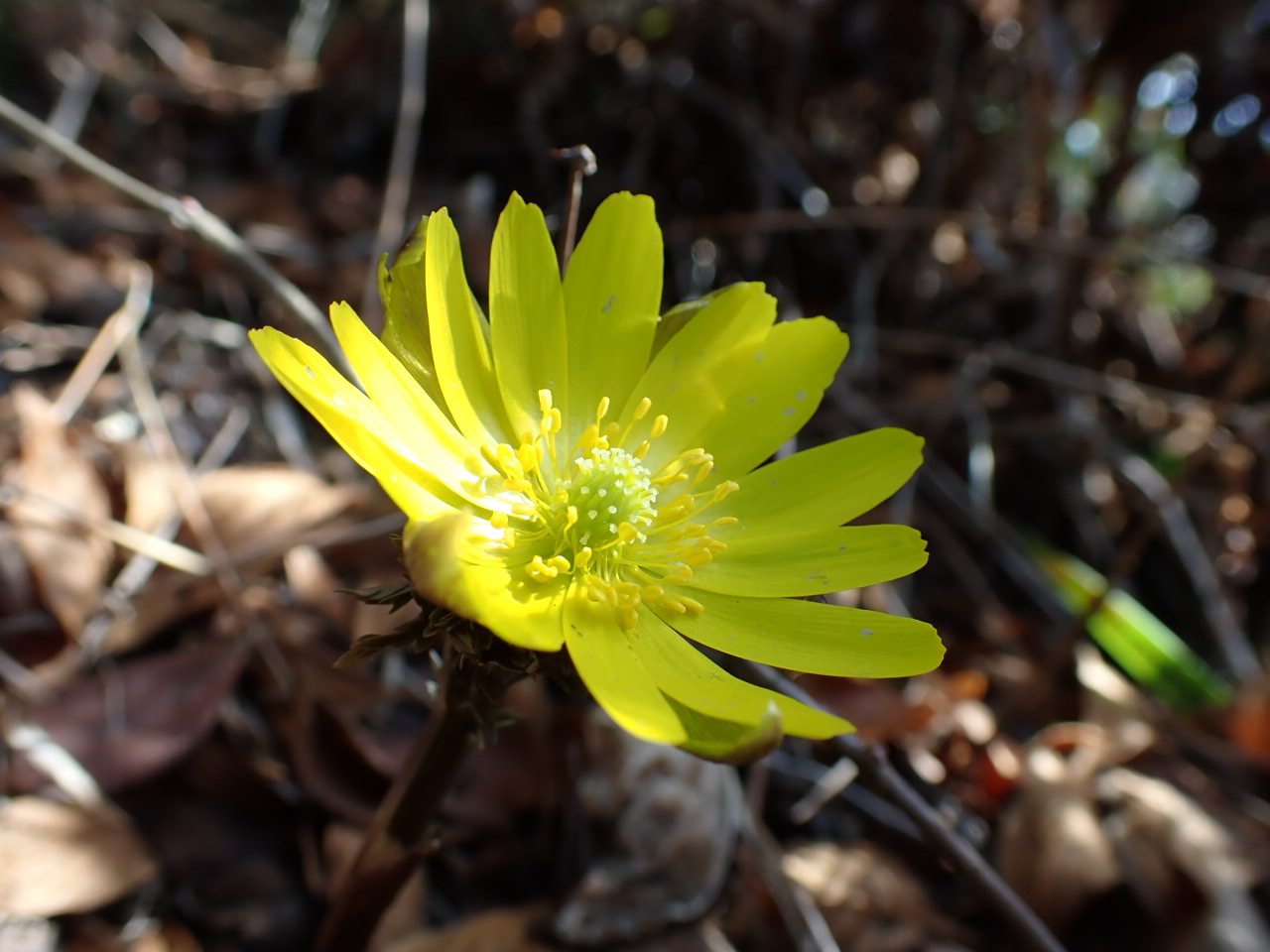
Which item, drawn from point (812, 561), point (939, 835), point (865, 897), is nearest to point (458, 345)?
point (812, 561)

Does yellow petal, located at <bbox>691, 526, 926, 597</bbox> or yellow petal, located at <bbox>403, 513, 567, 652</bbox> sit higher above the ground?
yellow petal, located at <bbox>403, 513, 567, 652</bbox>

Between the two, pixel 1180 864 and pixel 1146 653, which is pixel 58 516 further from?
pixel 1146 653

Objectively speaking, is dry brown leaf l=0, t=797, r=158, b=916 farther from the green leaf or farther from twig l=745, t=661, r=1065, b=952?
the green leaf

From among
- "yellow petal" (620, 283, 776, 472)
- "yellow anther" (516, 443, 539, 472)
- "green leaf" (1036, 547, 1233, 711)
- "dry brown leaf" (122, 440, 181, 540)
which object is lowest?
"green leaf" (1036, 547, 1233, 711)

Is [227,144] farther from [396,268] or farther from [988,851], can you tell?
[988,851]

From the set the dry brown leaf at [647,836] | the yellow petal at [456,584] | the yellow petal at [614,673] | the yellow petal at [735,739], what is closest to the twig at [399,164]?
the dry brown leaf at [647,836]

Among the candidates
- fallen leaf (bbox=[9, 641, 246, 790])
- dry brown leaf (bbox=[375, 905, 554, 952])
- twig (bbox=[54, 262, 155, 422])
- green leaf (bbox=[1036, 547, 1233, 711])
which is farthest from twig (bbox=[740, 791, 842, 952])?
twig (bbox=[54, 262, 155, 422])

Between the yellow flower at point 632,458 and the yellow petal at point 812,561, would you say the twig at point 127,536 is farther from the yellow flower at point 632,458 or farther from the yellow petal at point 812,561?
the yellow petal at point 812,561
